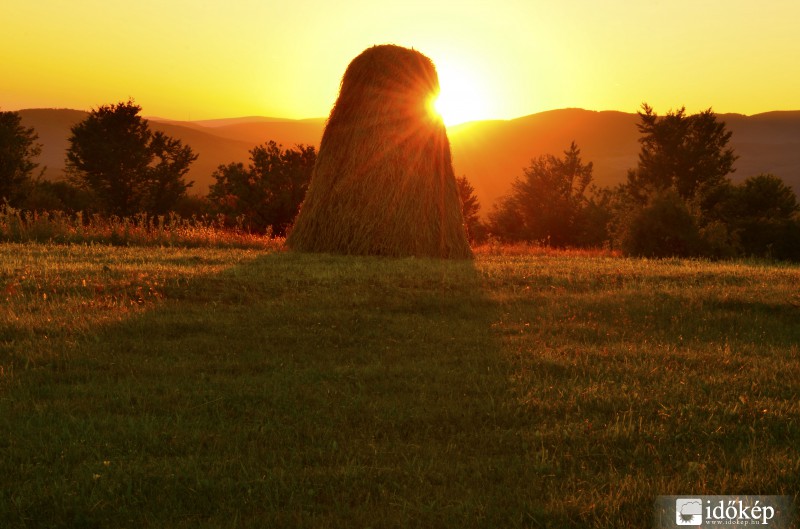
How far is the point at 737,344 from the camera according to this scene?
890 cm

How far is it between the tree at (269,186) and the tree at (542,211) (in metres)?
24.6

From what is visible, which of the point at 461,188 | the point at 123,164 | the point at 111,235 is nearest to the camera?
the point at 111,235

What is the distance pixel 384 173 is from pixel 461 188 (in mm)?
39766

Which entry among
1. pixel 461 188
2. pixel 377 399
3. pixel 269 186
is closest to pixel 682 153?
pixel 461 188

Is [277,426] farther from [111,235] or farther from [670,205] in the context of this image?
[670,205]

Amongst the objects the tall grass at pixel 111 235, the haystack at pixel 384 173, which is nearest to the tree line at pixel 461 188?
the tall grass at pixel 111 235

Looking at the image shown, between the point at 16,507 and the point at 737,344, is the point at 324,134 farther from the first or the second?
the point at 16,507

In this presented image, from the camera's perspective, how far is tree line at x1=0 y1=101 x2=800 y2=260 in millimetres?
38375

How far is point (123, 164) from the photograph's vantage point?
5291 centimetres

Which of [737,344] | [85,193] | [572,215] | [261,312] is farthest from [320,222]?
[572,215]

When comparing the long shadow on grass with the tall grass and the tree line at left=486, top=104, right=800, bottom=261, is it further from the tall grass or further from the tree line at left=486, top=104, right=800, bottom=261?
the tree line at left=486, top=104, right=800, bottom=261

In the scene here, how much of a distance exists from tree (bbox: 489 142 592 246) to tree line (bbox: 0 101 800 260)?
0.32 ft

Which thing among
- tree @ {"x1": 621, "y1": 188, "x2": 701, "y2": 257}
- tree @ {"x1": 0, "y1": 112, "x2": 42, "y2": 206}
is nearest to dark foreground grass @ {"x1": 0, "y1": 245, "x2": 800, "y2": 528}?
tree @ {"x1": 621, "y1": 188, "x2": 701, "y2": 257}

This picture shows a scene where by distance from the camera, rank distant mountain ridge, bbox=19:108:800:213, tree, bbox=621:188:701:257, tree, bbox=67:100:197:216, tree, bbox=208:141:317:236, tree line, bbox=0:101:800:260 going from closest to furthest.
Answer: tree, bbox=621:188:701:257 < tree, bbox=208:141:317:236 < tree line, bbox=0:101:800:260 < tree, bbox=67:100:197:216 < distant mountain ridge, bbox=19:108:800:213
